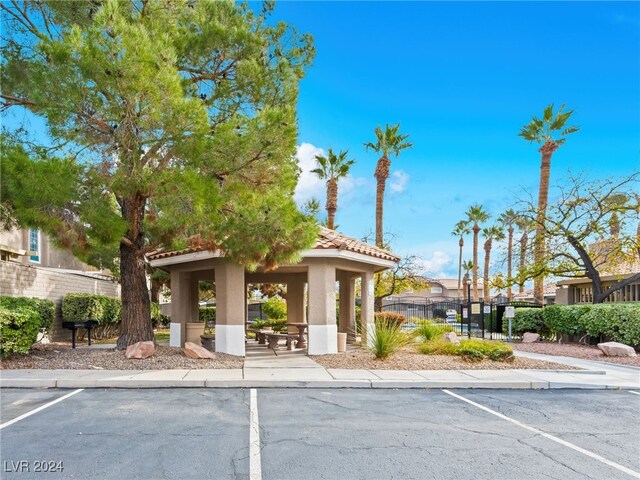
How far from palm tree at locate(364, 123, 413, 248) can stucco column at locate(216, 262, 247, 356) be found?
17238 millimetres

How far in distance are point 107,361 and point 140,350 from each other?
2.52 feet

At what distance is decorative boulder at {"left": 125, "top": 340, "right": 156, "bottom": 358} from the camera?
11548mm

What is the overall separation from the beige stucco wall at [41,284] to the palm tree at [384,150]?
17279mm

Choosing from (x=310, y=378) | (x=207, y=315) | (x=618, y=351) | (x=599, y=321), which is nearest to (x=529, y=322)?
(x=599, y=321)

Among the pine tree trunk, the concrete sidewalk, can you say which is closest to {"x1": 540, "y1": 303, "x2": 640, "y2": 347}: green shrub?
the concrete sidewalk

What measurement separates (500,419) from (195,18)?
36.8ft

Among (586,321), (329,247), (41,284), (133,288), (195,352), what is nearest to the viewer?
(195,352)

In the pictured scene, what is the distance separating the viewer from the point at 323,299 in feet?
45.4

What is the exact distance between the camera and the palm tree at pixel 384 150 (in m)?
30.1

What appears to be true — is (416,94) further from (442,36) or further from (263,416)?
(263,416)

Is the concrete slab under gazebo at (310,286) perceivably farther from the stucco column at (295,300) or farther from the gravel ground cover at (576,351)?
the gravel ground cover at (576,351)

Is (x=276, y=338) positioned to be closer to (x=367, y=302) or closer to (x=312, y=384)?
(x=367, y=302)

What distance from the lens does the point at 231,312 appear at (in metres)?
13.6

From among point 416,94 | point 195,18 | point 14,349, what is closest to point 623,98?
point 416,94
